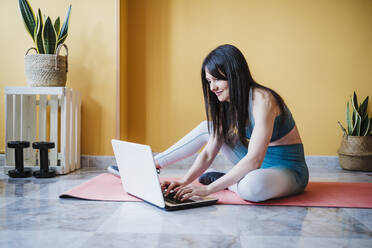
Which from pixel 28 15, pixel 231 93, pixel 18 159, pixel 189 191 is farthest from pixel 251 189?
pixel 28 15

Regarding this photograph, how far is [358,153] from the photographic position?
2.81 meters

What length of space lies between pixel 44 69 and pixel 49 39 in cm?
21

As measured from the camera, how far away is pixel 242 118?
1570mm

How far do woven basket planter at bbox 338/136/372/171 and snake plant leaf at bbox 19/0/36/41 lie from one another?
247 centimetres

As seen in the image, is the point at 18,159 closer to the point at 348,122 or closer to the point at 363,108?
the point at 348,122

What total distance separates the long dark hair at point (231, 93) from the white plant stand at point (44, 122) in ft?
4.09

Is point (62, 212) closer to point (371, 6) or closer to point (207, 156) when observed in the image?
point (207, 156)

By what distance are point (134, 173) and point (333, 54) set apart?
86.3 inches

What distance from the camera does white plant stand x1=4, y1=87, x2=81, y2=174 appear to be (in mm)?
2480

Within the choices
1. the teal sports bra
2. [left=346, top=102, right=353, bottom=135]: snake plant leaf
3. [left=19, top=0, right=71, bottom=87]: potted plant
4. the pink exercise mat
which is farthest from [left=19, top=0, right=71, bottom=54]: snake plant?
[left=346, top=102, right=353, bottom=135]: snake plant leaf

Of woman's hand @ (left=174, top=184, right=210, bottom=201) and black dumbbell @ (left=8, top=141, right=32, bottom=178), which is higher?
woman's hand @ (left=174, top=184, right=210, bottom=201)

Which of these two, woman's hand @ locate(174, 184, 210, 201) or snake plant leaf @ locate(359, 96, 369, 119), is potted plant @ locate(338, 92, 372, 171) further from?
woman's hand @ locate(174, 184, 210, 201)

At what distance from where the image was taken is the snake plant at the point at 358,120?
9.31ft

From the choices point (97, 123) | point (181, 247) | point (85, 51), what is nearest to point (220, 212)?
point (181, 247)
